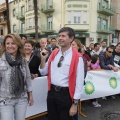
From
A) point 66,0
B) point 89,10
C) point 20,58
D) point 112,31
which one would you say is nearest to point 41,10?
point 66,0

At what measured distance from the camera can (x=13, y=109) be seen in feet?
9.50

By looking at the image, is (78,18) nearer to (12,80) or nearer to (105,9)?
(105,9)

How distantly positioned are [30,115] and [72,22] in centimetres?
2772

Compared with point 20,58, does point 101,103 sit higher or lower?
lower

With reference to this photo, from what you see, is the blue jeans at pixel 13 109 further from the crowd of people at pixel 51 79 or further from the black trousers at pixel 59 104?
the black trousers at pixel 59 104

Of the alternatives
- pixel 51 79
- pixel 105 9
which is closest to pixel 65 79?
pixel 51 79

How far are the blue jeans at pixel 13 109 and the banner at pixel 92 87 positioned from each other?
131 cm

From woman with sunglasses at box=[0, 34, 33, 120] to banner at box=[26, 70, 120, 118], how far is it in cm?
130

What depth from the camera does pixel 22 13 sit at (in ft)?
132

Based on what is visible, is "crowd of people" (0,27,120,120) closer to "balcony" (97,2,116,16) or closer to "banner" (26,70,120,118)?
"banner" (26,70,120,118)

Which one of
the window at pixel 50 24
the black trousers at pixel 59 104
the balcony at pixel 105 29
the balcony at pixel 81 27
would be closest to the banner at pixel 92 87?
the black trousers at pixel 59 104

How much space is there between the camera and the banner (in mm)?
4406

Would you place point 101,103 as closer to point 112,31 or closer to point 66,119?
point 66,119

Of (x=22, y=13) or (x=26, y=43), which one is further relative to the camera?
(x=22, y=13)
